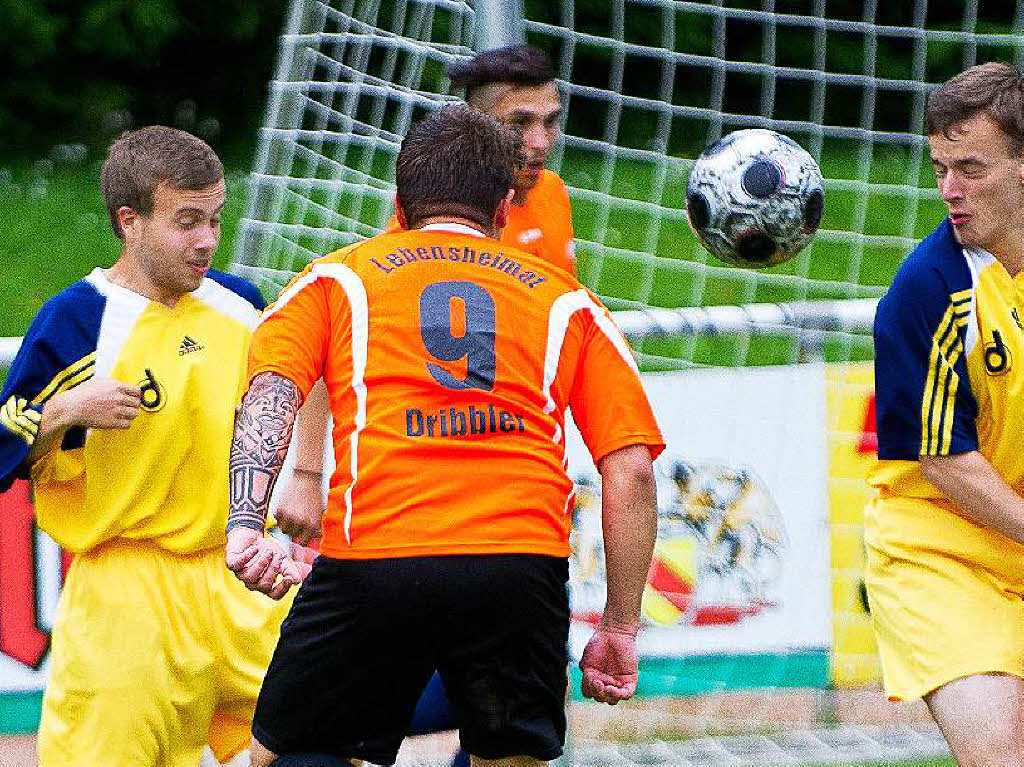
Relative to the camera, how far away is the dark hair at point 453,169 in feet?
11.8

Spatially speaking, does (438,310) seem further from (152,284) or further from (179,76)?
(179,76)

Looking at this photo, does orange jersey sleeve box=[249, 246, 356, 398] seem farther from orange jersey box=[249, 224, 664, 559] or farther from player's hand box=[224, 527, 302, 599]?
player's hand box=[224, 527, 302, 599]

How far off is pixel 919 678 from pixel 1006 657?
0.20m

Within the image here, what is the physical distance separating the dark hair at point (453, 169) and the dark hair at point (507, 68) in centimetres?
95

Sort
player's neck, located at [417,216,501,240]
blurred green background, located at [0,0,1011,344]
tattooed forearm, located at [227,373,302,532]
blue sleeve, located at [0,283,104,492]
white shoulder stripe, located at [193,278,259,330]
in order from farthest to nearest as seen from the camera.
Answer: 1. blurred green background, located at [0,0,1011,344]
2. white shoulder stripe, located at [193,278,259,330]
3. blue sleeve, located at [0,283,104,492]
4. player's neck, located at [417,216,501,240]
5. tattooed forearm, located at [227,373,302,532]

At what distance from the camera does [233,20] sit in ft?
46.2

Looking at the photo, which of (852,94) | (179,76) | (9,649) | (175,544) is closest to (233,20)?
(179,76)

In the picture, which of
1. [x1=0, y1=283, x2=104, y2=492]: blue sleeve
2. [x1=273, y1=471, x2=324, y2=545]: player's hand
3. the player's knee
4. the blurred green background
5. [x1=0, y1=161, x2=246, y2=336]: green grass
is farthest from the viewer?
[x1=0, y1=161, x2=246, y2=336]: green grass

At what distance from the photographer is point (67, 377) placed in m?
4.10

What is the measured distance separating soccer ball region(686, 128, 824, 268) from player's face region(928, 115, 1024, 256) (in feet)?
2.34

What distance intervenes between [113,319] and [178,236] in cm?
25

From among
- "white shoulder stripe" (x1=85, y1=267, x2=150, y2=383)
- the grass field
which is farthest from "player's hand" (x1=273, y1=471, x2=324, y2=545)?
the grass field

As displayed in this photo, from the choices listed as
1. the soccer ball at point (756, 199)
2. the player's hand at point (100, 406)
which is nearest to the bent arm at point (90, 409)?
the player's hand at point (100, 406)

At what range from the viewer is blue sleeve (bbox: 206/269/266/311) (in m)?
4.45
